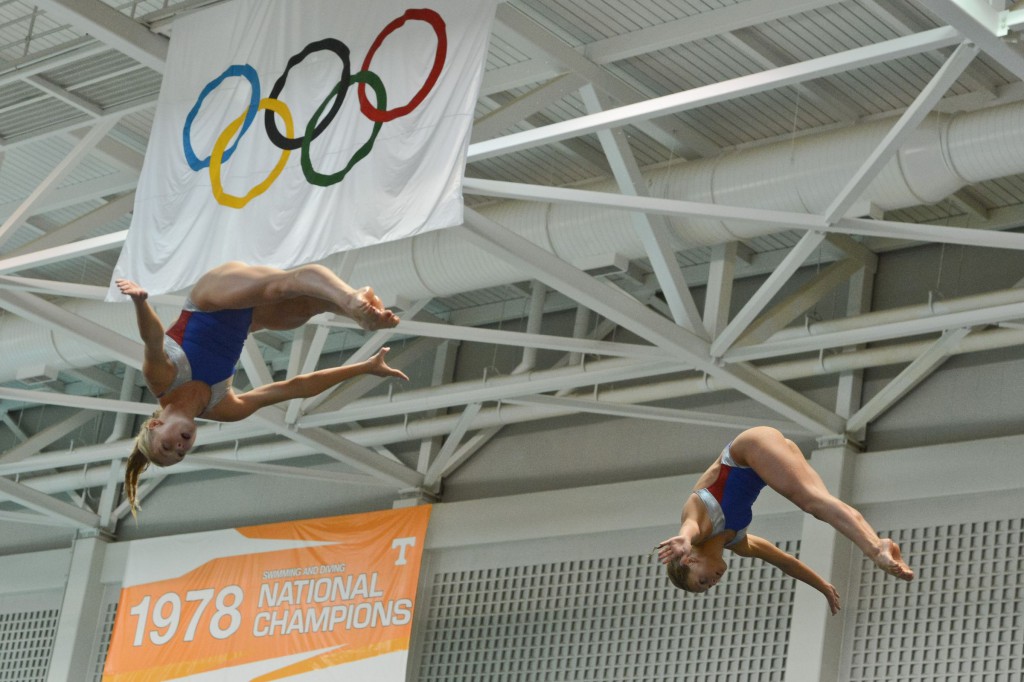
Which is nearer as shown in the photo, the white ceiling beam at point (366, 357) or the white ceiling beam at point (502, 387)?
the white ceiling beam at point (502, 387)

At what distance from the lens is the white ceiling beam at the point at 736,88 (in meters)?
10.9

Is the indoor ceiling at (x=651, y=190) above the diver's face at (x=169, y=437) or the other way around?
above

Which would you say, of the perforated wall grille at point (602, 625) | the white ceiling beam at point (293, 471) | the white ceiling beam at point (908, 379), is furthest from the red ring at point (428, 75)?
the white ceiling beam at point (293, 471)

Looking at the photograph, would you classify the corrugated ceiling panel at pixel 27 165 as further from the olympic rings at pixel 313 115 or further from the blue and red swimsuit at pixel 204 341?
the blue and red swimsuit at pixel 204 341

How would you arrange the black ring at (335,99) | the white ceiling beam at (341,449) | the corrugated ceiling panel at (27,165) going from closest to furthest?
the black ring at (335,99)
the corrugated ceiling panel at (27,165)
the white ceiling beam at (341,449)

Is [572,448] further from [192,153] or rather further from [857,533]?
[857,533]

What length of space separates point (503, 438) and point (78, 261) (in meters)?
6.33

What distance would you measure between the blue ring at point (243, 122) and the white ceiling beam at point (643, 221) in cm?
303

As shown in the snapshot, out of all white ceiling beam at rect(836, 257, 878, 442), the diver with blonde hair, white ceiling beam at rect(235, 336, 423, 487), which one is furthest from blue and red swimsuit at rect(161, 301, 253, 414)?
white ceiling beam at rect(836, 257, 878, 442)

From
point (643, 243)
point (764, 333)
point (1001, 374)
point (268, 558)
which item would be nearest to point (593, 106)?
point (643, 243)

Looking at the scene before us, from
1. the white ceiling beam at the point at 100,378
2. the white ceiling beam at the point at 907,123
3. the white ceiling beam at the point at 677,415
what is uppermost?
the white ceiling beam at the point at 100,378

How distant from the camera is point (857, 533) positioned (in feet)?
28.2

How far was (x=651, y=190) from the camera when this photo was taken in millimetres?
15414

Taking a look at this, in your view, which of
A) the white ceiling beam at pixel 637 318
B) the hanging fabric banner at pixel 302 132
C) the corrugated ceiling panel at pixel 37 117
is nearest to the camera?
the hanging fabric banner at pixel 302 132
